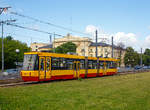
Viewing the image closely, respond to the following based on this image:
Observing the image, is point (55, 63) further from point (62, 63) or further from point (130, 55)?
point (130, 55)

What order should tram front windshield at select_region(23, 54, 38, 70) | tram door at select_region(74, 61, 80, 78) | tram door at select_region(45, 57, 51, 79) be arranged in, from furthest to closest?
1. tram door at select_region(74, 61, 80, 78)
2. tram door at select_region(45, 57, 51, 79)
3. tram front windshield at select_region(23, 54, 38, 70)

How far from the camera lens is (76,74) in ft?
86.9

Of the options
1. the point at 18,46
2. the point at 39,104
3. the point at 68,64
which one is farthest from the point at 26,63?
the point at 18,46

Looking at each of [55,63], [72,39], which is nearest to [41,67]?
[55,63]

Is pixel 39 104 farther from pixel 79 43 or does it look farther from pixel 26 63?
pixel 79 43

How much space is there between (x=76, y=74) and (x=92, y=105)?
17.1 metres

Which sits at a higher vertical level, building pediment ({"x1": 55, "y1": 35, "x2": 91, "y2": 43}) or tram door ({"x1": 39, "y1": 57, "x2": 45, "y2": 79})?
building pediment ({"x1": 55, "y1": 35, "x2": 91, "y2": 43})

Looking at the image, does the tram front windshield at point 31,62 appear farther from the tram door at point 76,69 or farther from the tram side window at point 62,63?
the tram door at point 76,69

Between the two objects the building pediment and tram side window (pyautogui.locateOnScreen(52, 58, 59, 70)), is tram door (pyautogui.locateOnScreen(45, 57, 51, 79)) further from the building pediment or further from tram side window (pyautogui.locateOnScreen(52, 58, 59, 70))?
the building pediment

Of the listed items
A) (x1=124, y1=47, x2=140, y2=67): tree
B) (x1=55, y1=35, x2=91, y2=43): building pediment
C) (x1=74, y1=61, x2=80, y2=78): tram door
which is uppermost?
(x1=55, y1=35, x2=91, y2=43): building pediment

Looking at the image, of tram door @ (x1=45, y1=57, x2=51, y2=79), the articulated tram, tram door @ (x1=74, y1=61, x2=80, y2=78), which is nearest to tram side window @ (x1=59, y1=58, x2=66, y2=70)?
the articulated tram

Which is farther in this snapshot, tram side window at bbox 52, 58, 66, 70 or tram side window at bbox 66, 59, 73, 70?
tram side window at bbox 66, 59, 73, 70

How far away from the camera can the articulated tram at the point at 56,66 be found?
2047cm

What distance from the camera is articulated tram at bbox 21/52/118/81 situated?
806 inches
